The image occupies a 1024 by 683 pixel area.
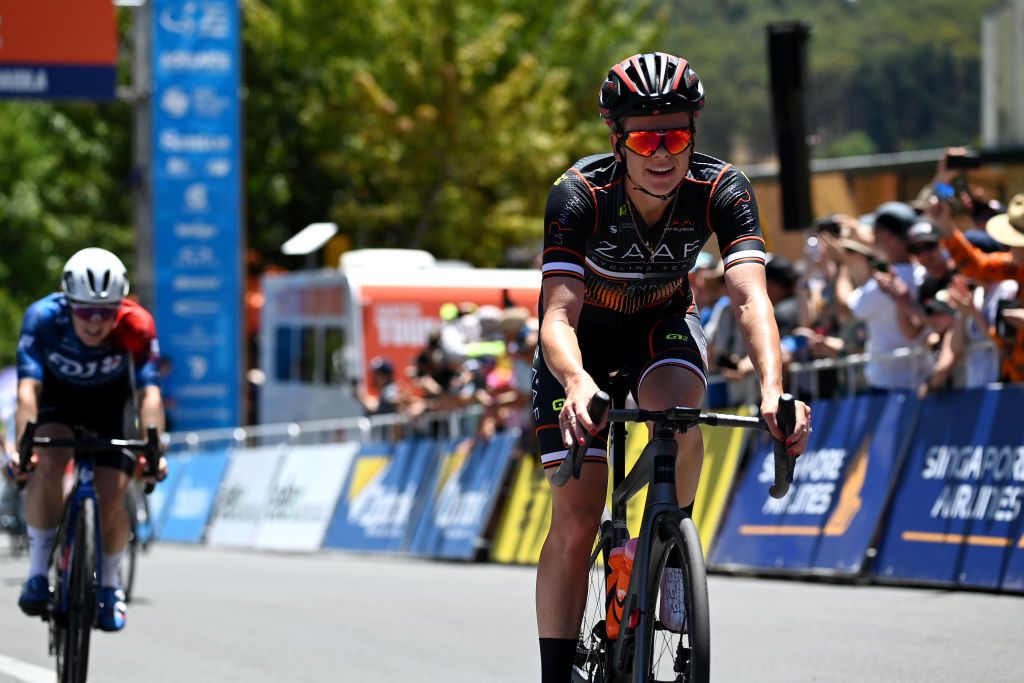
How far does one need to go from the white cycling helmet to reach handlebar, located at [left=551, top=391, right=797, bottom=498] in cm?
344

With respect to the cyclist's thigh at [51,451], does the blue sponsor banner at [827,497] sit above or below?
below

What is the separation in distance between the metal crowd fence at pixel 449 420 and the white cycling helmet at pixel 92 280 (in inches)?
217

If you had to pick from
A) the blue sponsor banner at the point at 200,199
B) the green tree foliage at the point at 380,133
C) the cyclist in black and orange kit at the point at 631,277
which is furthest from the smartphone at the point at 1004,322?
the green tree foliage at the point at 380,133

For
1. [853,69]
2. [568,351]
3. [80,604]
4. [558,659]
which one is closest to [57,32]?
[80,604]

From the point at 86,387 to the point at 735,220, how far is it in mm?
4139

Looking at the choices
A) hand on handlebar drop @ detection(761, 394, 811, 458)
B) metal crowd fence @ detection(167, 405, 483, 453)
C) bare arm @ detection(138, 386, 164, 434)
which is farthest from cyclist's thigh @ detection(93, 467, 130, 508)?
metal crowd fence @ detection(167, 405, 483, 453)

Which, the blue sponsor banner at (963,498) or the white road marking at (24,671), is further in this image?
the blue sponsor banner at (963,498)

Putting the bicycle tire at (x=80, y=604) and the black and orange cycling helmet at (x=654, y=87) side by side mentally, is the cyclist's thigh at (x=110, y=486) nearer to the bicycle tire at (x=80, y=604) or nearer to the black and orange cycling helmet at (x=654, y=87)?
the bicycle tire at (x=80, y=604)

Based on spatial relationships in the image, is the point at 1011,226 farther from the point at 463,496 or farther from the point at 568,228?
the point at 463,496

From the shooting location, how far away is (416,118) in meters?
34.8

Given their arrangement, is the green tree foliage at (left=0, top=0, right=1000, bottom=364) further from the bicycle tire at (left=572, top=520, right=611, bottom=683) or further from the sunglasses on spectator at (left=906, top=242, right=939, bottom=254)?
the bicycle tire at (left=572, top=520, right=611, bottom=683)

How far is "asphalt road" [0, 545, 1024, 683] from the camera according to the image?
8180mm

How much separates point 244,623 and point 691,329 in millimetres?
6003

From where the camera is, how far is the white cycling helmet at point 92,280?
8.06m
